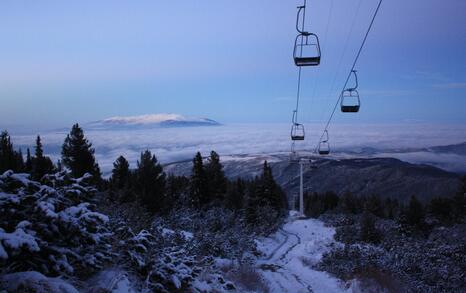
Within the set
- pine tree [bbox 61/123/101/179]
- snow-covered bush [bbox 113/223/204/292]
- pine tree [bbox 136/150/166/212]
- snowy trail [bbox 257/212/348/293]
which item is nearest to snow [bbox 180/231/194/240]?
snowy trail [bbox 257/212/348/293]

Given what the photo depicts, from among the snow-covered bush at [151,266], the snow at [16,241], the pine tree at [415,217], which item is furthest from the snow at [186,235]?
the pine tree at [415,217]

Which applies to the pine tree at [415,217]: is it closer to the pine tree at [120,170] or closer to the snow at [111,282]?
the pine tree at [120,170]

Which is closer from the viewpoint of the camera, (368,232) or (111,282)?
(111,282)

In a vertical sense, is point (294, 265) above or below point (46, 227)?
below

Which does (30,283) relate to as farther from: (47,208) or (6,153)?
(6,153)

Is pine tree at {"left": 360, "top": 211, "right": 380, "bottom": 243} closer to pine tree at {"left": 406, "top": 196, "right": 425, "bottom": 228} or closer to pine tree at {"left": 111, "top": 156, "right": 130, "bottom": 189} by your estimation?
pine tree at {"left": 406, "top": 196, "right": 425, "bottom": 228}

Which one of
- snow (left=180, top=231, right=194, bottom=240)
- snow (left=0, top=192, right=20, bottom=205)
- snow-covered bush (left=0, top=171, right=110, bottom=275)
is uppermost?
snow (left=0, top=192, right=20, bottom=205)

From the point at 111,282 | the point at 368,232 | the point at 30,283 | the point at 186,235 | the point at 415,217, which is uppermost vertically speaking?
the point at 30,283

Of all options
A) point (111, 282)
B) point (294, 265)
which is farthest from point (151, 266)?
point (294, 265)

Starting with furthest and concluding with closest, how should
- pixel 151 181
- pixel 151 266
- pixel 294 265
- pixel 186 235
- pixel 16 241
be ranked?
1. pixel 151 181
2. pixel 294 265
3. pixel 186 235
4. pixel 151 266
5. pixel 16 241
